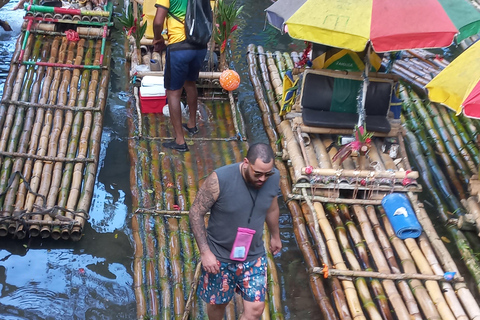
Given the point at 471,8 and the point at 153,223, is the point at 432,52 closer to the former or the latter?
the point at 471,8

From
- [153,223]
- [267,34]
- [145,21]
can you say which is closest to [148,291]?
[153,223]

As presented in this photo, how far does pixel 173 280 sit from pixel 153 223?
0.81m

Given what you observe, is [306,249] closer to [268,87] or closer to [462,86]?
[462,86]

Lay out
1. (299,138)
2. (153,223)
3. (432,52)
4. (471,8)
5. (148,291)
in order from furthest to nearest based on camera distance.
A: (432,52), (299,138), (471,8), (153,223), (148,291)

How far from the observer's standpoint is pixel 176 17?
20.3 ft

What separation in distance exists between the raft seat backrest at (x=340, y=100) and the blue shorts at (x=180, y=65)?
131 cm

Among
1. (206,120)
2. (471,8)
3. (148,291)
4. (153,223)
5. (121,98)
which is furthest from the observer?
(121,98)

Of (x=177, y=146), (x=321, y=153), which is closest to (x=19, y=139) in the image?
(x=177, y=146)

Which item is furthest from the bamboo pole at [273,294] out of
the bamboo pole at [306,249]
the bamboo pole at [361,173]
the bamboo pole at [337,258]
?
the bamboo pole at [361,173]

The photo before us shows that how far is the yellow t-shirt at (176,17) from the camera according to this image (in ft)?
20.0

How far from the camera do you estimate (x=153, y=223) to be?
18.7ft

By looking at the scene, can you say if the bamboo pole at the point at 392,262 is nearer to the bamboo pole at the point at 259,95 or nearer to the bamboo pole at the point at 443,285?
the bamboo pole at the point at 443,285

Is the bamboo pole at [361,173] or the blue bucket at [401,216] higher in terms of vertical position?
the bamboo pole at [361,173]

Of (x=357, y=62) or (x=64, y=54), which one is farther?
(x=64, y=54)
